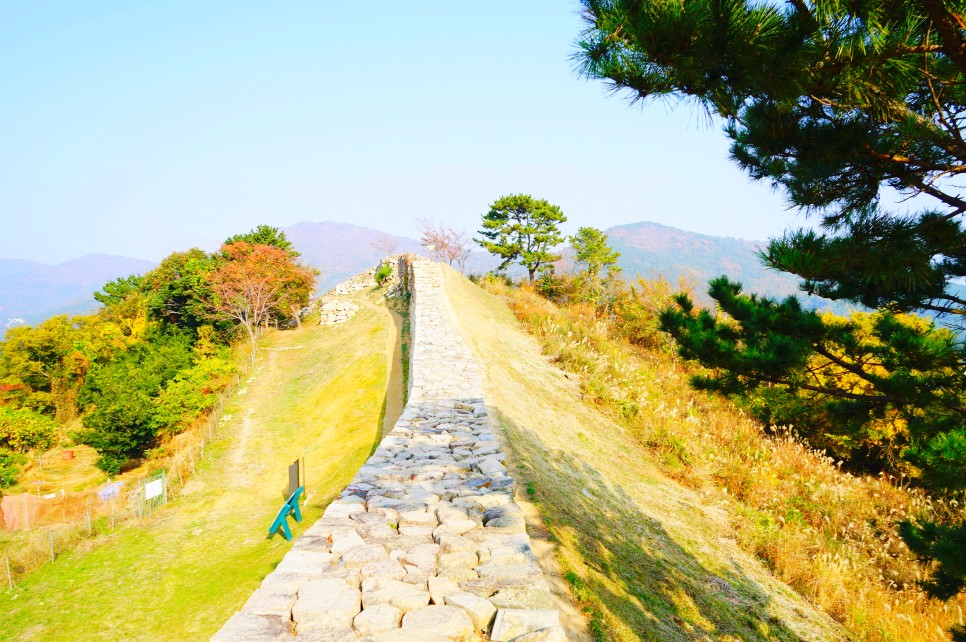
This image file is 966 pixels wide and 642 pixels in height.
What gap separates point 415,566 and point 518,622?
953 millimetres

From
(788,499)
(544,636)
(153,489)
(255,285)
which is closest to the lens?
(544,636)

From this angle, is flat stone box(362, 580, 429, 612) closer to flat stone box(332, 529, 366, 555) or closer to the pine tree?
flat stone box(332, 529, 366, 555)

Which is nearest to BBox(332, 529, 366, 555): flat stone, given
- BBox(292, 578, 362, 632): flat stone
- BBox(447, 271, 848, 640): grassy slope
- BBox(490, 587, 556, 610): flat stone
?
BBox(292, 578, 362, 632): flat stone

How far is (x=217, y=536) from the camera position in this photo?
8961 mm

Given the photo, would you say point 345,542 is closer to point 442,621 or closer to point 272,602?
point 272,602

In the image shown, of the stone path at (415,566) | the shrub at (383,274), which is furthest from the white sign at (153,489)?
the shrub at (383,274)

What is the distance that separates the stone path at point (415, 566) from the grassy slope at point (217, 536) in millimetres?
3404

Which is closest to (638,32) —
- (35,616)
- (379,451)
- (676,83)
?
(676,83)

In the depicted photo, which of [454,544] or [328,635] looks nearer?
[328,635]

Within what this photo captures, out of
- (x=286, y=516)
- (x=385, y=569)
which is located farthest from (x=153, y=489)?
(x=385, y=569)

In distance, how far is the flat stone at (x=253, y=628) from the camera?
Answer: 8.91 ft

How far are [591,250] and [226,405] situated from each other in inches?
1081

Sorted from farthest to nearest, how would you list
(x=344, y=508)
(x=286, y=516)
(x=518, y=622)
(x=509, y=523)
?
1. (x=286, y=516)
2. (x=344, y=508)
3. (x=509, y=523)
4. (x=518, y=622)

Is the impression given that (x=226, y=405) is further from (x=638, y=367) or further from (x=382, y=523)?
(x=382, y=523)
